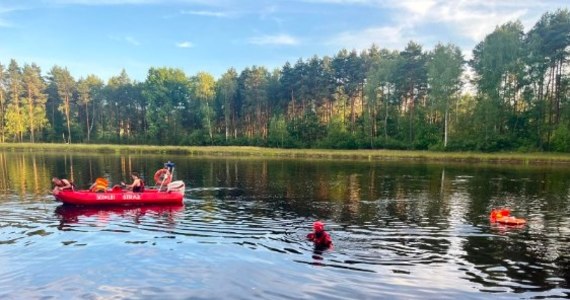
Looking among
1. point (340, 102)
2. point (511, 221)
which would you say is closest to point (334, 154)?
point (340, 102)

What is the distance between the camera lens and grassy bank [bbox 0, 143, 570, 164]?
6403 centimetres

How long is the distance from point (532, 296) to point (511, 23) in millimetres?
74696

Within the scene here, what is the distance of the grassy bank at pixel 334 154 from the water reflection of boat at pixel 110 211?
50.5 meters

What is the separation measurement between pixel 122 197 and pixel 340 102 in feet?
268

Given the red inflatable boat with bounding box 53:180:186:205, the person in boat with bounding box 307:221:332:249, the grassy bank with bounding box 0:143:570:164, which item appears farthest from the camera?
the grassy bank with bounding box 0:143:570:164

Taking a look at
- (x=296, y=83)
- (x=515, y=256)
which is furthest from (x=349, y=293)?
(x=296, y=83)

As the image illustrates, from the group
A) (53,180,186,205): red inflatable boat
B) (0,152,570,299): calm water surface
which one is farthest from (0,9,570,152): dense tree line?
(53,180,186,205): red inflatable boat

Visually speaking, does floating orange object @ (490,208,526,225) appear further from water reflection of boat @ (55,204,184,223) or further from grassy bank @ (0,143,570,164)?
grassy bank @ (0,143,570,164)

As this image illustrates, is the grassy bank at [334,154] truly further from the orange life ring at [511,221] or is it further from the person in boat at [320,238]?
the person in boat at [320,238]

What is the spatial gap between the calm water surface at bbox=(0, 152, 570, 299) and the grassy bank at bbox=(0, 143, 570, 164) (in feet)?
108

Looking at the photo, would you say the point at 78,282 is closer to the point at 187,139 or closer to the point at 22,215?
the point at 22,215

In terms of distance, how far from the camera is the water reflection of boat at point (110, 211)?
79.9 ft

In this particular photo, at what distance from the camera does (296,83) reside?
98.1 m

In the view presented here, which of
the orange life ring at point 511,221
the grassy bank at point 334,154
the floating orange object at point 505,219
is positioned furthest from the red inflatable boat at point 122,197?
the grassy bank at point 334,154
